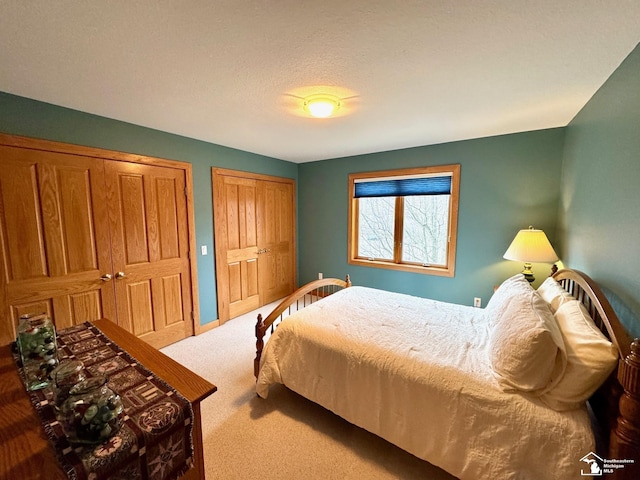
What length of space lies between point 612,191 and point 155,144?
374cm

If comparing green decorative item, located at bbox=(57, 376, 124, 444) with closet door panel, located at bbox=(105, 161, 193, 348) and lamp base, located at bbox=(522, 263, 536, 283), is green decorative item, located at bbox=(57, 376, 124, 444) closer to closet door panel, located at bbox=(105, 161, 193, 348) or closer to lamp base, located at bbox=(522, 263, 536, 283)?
closet door panel, located at bbox=(105, 161, 193, 348)

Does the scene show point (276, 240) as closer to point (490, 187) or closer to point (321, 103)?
point (321, 103)

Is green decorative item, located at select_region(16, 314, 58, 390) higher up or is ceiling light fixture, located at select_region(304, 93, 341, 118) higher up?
ceiling light fixture, located at select_region(304, 93, 341, 118)

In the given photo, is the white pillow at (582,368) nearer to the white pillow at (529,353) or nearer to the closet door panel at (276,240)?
the white pillow at (529,353)

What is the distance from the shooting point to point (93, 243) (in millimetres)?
2340

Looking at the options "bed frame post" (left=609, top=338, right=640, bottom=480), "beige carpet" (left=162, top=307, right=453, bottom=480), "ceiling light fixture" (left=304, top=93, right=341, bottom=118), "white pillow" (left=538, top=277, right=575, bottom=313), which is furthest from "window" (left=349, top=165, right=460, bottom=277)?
"bed frame post" (left=609, top=338, right=640, bottom=480)

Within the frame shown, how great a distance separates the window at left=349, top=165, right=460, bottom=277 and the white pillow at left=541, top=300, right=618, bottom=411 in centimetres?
210

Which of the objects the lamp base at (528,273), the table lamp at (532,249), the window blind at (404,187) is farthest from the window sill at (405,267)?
the window blind at (404,187)

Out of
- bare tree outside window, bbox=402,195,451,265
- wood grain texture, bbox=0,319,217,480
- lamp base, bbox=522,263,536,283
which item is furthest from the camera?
bare tree outside window, bbox=402,195,451,265

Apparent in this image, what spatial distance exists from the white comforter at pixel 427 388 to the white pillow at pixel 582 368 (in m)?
0.06

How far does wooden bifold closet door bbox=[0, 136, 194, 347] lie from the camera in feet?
6.42

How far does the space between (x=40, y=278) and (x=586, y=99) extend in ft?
14.9

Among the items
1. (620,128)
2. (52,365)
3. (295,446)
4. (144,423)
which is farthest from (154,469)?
(620,128)
